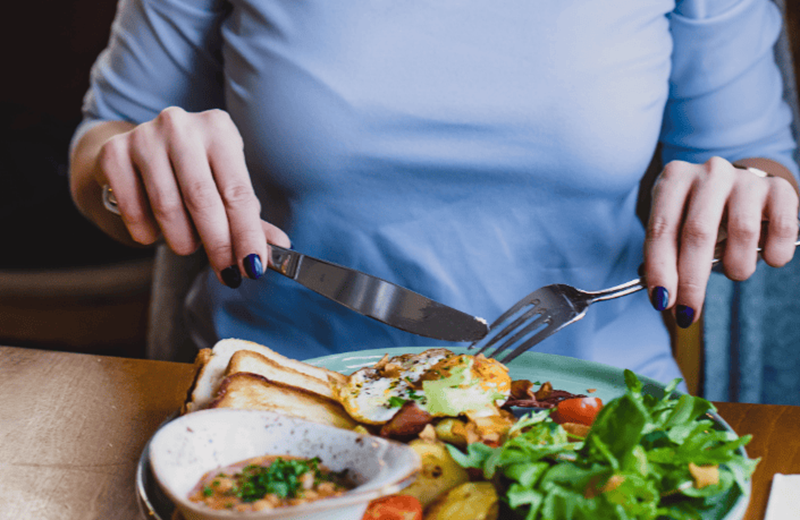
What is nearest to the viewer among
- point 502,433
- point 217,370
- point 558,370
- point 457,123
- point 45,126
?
point 502,433

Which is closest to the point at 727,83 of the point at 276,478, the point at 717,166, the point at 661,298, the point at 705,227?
the point at 717,166

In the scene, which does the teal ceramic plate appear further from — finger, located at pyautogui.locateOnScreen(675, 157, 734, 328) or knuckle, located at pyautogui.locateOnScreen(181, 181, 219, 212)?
knuckle, located at pyautogui.locateOnScreen(181, 181, 219, 212)

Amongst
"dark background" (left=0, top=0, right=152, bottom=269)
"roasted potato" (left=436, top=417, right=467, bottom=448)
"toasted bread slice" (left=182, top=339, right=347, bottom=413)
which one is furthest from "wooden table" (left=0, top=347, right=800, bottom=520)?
"dark background" (left=0, top=0, right=152, bottom=269)

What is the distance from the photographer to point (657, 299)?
91 cm

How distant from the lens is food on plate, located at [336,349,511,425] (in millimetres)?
744

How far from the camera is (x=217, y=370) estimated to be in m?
0.83

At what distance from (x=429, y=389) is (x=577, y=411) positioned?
7.0 inches

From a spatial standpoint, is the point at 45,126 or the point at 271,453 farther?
the point at 45,126

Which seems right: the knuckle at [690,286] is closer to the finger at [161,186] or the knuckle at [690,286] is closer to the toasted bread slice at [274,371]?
the toasted bread slice at [274,371]

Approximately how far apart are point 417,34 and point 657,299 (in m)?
0.62

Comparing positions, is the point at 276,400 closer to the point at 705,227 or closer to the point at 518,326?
the point at 518,326

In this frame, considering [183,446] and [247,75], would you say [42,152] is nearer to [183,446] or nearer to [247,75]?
[247,75]

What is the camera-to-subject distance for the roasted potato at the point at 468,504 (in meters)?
0.59

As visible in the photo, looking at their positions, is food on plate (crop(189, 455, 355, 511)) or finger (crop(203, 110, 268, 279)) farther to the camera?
finger (crop(203, 110, 268, 279))
